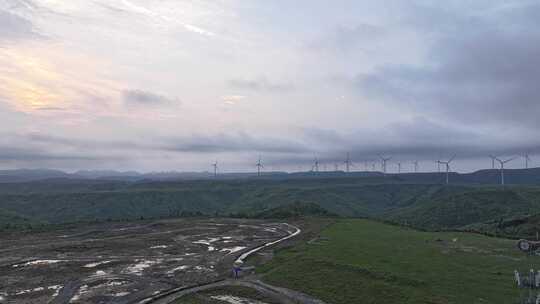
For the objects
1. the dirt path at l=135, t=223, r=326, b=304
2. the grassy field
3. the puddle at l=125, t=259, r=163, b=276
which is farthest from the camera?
the puddle at l=125, t=259, r=163, b=276

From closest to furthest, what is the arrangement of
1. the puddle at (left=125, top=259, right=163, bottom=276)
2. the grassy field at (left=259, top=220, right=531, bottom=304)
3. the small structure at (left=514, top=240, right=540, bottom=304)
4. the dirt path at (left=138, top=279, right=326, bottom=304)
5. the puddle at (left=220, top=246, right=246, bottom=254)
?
1. the small structure at (left=514, top=240, right=540, bottom=304)
2. the grassy field at (left=259, top=220, right=531, bottom=304)
3. the dirt path at (left=138, top=279, right=326, bottom=304)
4. the puddle at (left=125, top=259, right=163, bottom=276)
5. the puddle at (left=220, top=246, right=246, bottom=254)

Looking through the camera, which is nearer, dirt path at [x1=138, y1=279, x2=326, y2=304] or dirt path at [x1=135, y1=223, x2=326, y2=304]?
dirt path at [x1=138, y1=279, x2=326, y2=304]

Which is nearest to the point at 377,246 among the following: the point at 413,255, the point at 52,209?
the point at 413,255

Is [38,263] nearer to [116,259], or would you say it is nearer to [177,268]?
[116,259]

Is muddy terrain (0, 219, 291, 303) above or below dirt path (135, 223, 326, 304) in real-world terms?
below

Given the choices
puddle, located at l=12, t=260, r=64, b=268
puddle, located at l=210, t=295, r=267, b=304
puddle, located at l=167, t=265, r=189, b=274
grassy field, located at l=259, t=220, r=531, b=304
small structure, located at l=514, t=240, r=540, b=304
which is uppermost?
small structure, located at l=514, t=240, r=540, b=304

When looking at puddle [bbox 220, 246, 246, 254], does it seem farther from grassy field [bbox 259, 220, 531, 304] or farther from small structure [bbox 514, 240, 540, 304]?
small structure [bbox 514, 240, 540, 304]

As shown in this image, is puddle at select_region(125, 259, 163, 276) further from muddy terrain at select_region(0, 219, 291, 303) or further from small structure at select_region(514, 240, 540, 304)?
small structure at select_region(514, 240, 540, 304)

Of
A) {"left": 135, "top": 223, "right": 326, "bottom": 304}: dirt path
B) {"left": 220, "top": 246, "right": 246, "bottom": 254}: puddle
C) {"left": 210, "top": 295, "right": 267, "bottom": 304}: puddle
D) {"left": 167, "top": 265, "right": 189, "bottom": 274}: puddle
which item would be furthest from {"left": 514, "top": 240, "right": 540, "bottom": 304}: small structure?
{"left": 220, "top": 246, "right": 246, "bottom": 254}: puddle
